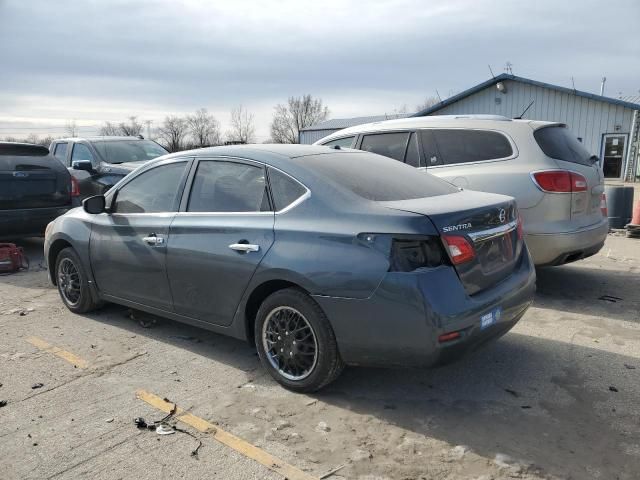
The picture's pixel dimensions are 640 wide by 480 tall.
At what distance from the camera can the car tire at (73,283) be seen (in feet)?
17.1

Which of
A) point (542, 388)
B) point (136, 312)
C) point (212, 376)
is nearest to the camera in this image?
point (542, 388)

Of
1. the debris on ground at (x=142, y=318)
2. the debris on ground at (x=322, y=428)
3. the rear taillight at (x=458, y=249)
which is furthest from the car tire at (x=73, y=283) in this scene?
the rear taillight at (x=458, y=249)

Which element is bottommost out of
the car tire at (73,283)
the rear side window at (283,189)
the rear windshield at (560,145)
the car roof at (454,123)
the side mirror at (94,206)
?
the car tire at (73,283)

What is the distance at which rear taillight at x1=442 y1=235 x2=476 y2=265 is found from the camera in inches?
123

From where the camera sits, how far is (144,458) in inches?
114

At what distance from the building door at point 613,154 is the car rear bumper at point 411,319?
24787 millimetres

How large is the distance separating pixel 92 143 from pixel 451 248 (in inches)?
361

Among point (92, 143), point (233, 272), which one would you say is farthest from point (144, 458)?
point (92, 143)

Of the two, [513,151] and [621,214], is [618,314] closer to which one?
[513,151]

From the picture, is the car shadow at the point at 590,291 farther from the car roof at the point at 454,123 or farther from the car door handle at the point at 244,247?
the car door handle at the point at 244,247

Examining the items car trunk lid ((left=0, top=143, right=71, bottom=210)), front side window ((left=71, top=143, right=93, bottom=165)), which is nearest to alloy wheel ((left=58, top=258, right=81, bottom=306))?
car trunk lid ((left=0, top=143, right=71, bottom=210))

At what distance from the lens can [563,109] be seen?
2481 cm

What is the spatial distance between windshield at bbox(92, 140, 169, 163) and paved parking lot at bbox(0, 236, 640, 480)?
583cm

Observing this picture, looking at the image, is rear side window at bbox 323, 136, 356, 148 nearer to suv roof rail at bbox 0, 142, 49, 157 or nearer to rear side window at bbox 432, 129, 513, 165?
rear side window at bbox 432, 129, 513, 165
